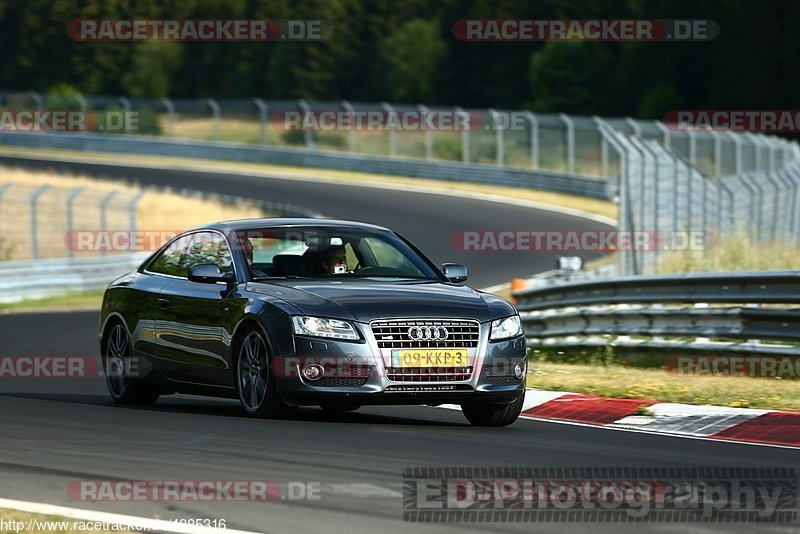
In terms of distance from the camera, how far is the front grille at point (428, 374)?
10109mm

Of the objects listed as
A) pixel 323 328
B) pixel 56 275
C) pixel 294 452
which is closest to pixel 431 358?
pixel 323 328

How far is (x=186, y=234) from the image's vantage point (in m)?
12.2

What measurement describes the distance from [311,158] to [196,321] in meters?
43.4

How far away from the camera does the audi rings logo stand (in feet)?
33.3

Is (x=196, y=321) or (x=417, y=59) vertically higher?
(x=417, y=59)

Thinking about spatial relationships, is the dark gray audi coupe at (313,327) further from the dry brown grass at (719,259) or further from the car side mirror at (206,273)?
the dry brown grass at (719,259)

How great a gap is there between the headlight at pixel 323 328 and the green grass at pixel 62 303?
16324 millimetres

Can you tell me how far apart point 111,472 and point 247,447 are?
43.5 inches

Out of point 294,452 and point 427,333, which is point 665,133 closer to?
point 427,333

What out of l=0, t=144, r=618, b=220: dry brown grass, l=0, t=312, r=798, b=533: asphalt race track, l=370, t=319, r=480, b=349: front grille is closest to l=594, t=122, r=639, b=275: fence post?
l=0, t=312, r=798, b=533: asphalt race track

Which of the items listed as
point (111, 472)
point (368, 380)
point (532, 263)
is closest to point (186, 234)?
point (368, 380)

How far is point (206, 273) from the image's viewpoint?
1092cm

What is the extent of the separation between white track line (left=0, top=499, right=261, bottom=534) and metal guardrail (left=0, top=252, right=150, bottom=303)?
20.0 metres

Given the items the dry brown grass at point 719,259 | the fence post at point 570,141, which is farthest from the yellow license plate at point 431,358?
the fence post at point 570,141
